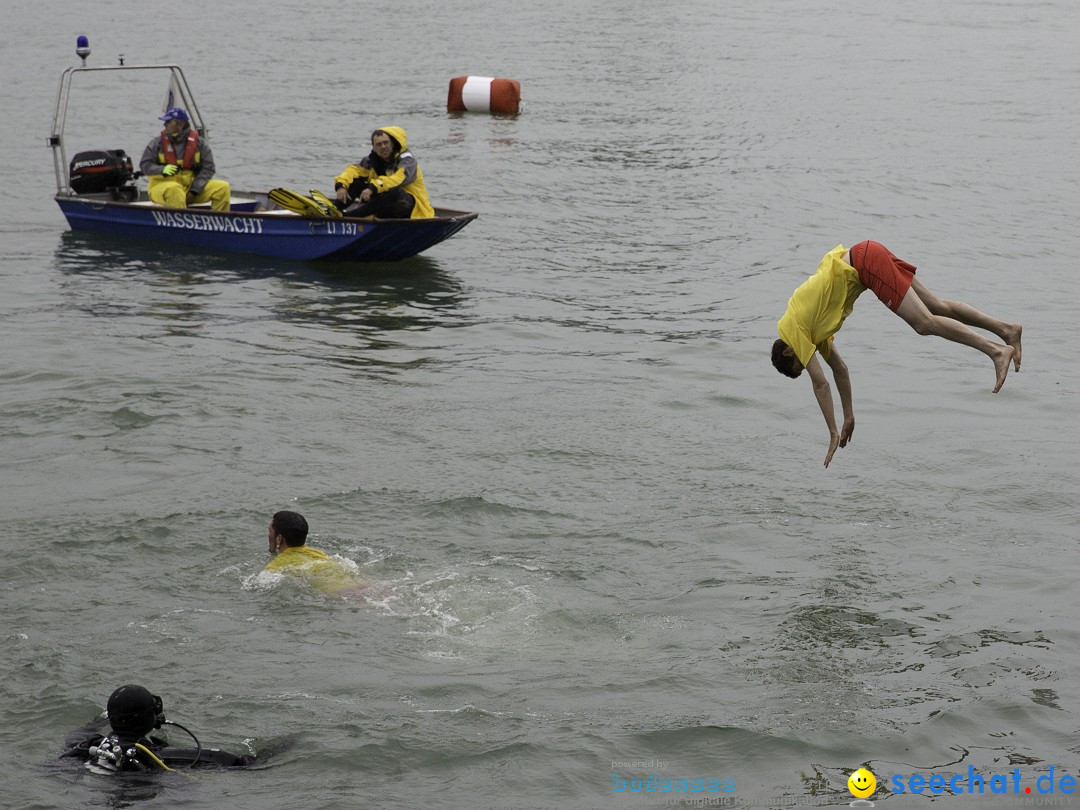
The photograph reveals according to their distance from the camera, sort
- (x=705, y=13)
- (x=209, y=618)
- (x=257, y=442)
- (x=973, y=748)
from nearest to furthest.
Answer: (x=973, y=748) → (x=209, y=618) → (x=257, y=442) → (x=705, y=13)

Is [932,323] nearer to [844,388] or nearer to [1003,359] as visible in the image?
[1003,359]

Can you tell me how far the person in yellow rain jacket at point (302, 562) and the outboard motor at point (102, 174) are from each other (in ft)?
42.6

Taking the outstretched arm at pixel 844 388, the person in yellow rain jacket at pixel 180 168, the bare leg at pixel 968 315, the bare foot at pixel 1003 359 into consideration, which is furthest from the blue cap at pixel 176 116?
the bare foot at pixel 1003 359

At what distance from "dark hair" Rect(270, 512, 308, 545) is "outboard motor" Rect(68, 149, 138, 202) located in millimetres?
13023

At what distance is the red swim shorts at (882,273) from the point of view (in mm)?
9664

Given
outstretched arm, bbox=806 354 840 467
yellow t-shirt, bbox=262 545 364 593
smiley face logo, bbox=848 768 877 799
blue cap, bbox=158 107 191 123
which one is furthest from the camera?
blue cap, bbox=158 107 191 123

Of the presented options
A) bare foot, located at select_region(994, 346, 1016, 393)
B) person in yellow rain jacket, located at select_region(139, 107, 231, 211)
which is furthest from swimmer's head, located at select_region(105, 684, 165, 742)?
person in yellow rain jacket, located at select_region(139, 107, 231, 211)

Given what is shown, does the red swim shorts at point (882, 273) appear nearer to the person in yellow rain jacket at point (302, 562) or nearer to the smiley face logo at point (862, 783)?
the smiley face logo at point (862, 783)

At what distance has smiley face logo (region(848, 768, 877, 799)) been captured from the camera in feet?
26.0

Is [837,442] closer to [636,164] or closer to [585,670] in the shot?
[585,670]

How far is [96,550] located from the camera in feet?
36.6

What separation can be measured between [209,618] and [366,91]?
88.3ft

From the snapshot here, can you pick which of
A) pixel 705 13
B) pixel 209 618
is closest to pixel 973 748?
Result: pixel 209 618

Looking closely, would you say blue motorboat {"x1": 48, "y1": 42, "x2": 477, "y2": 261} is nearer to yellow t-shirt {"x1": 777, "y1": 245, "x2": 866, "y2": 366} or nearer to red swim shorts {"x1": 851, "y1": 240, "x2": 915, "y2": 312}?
yellow t-shirt {"x1": 777, "y1": 245, "x2": 866, "y2": 366}
